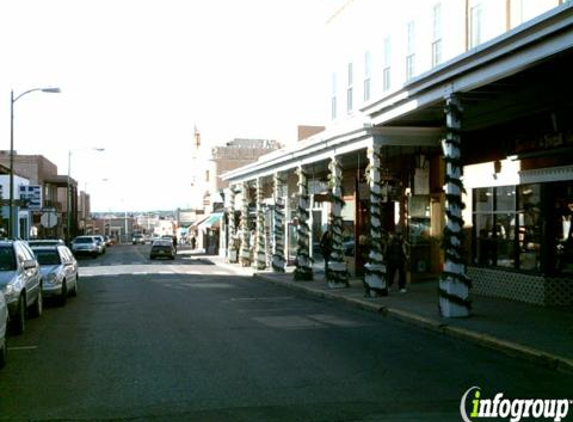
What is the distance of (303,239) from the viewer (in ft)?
80.8

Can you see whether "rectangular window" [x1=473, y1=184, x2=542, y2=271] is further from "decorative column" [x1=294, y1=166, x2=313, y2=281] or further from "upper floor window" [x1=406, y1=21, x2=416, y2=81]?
"decorative column" [x1=294, y1=166, x2=313, y2=281]

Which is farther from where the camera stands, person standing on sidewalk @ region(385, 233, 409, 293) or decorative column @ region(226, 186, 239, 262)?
decorative column @ region(226, 186, 239, 262)

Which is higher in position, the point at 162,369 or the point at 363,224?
the point at 363,224

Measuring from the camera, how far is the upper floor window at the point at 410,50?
889 inches

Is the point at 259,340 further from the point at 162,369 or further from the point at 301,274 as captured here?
the point at 301,274

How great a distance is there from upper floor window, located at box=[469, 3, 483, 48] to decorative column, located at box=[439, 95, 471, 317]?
5.68 meters

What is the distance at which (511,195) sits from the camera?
1705cm

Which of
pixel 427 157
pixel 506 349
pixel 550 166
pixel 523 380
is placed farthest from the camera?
pixel 427 157

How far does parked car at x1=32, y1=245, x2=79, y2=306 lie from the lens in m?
17.5

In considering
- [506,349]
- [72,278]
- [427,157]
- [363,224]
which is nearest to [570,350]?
[506,349]

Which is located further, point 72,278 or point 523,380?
point 72,278

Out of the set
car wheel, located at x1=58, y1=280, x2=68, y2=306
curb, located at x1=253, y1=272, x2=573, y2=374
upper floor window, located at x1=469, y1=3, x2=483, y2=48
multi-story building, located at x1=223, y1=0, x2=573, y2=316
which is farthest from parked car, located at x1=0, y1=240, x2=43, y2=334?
upper floor window, located at x1=469, y1=3, x2=483, y2=48

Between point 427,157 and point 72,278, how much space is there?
1063cm
